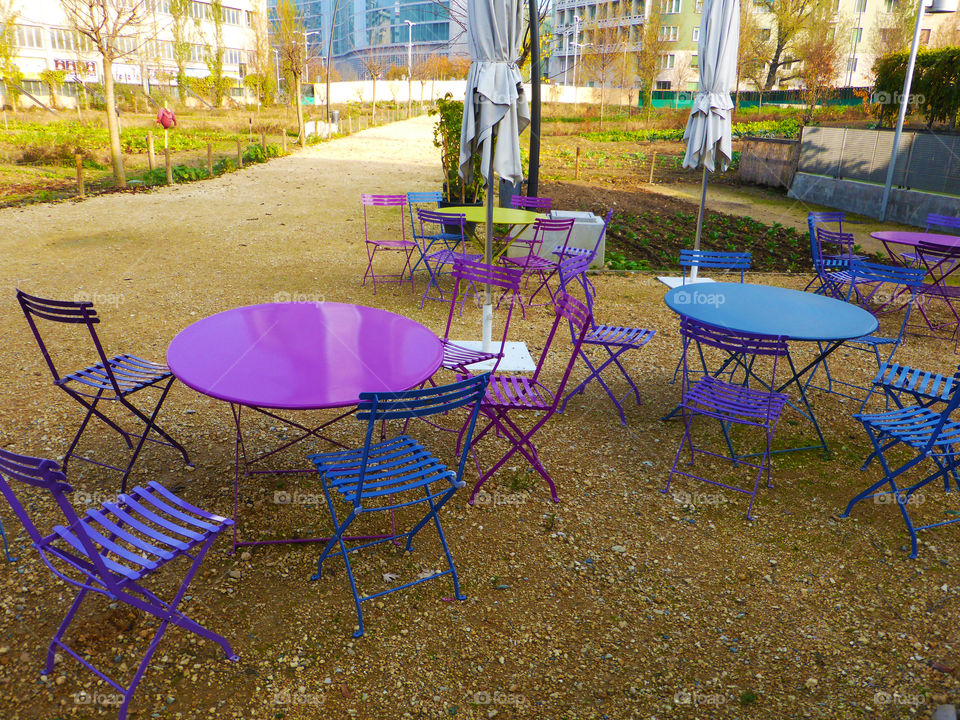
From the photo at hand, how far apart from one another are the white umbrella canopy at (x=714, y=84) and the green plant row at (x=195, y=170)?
41.4 ft

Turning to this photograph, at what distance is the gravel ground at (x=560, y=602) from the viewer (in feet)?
8.95

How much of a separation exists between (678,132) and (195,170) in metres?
22.8

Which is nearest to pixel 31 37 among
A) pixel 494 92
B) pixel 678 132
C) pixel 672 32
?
pixel 678 132

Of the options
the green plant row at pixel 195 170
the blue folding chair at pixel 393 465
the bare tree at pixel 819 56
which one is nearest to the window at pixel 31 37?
the green plant row at pixel 195 170

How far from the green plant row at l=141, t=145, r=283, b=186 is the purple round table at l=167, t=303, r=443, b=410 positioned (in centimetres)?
1369

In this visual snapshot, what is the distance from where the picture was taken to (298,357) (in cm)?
357

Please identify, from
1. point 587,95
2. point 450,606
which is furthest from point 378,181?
point 587,95

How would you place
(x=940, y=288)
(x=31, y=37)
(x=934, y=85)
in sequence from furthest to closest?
(x=31, y=37), (x=934, y=85), (x=940, y=288)

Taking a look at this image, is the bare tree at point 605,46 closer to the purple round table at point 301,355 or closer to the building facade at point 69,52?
the building facade at point 69,52

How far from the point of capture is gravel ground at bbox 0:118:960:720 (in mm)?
2727

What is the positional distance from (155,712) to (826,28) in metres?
40.6

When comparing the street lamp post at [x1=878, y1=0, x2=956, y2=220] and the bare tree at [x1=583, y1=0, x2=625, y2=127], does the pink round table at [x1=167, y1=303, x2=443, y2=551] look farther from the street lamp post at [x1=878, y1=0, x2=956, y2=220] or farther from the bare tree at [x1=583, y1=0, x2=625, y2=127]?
the bare tree at [x1=583, y1=0, x2=625, y2=127]

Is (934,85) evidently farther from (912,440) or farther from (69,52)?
(69,52)

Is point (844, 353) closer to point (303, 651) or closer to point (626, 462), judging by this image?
point (626, 462)
